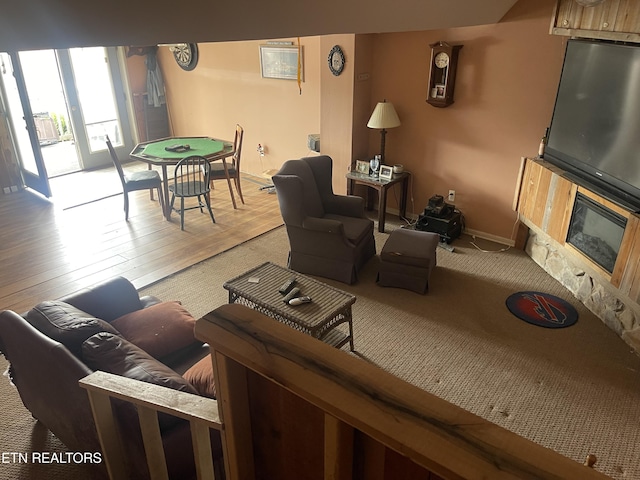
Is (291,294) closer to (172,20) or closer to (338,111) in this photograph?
(172,20)

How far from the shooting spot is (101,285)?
9.32ft

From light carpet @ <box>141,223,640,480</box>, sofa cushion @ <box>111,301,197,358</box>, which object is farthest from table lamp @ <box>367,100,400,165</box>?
sofa cushion @ <box>111,301,197,358</box>

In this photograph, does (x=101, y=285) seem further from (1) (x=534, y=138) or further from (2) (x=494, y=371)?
(1) (x=534, y=138)

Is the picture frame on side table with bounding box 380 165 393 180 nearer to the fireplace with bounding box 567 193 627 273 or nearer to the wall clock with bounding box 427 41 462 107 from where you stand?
the wall clock with bounding box 427 41 462 107

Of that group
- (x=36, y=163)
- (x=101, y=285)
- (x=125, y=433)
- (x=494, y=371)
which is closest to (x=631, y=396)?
(x=494, y=371)

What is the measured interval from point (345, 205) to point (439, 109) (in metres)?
1.49

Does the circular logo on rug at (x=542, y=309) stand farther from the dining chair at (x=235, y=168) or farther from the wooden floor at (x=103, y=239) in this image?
the dining chair at (x=235, y=168)

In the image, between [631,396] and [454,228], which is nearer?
[631,396]

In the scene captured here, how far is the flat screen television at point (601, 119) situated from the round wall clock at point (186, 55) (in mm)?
5190

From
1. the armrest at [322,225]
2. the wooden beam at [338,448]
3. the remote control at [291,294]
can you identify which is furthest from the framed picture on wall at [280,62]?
the wooden beam at [338,448]

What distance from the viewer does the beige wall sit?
4.19 meters

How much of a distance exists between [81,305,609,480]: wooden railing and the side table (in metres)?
4.00

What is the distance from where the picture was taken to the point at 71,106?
6.89 metres

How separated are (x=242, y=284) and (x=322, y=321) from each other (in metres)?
0.74
